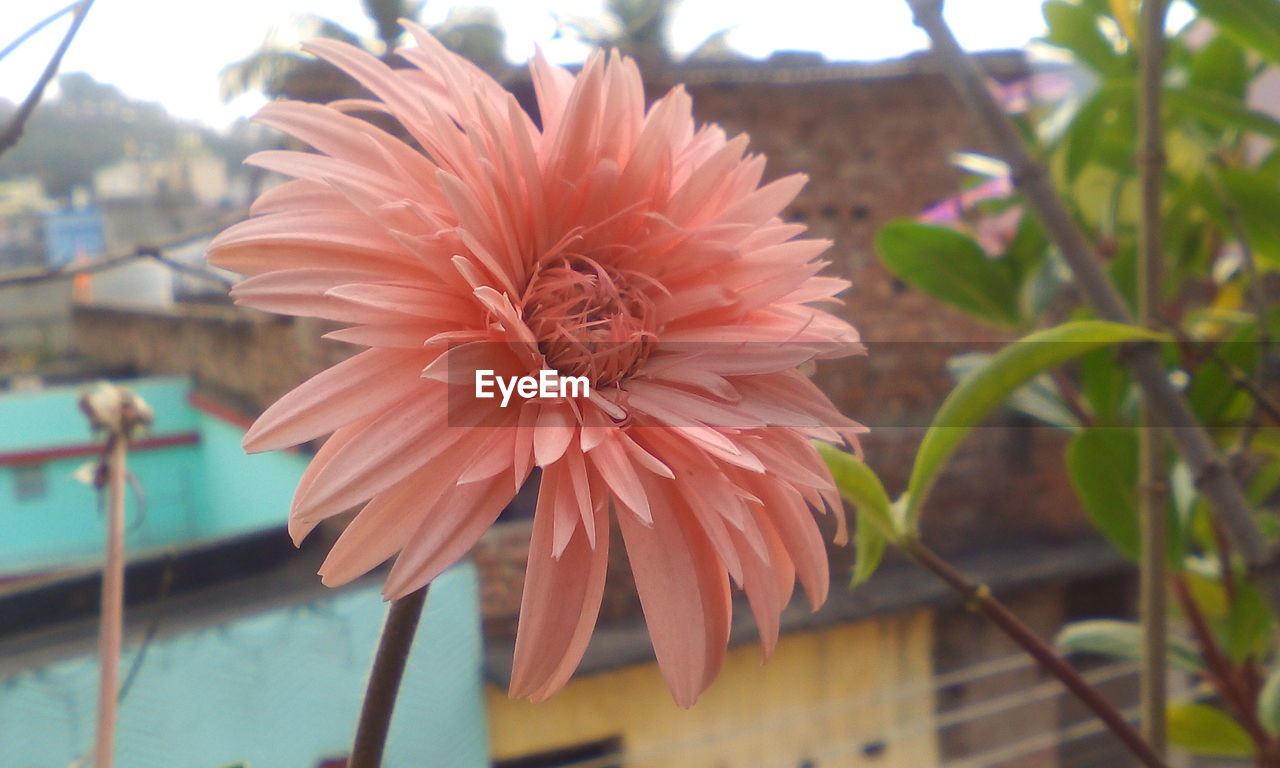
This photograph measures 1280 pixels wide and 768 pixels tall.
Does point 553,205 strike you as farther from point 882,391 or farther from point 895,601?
point 882,391

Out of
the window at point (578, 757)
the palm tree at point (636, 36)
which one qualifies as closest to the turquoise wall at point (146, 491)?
the window at point (578, 757)

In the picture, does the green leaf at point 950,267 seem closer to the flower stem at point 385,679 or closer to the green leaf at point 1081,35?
the green leaf at point 1081,35

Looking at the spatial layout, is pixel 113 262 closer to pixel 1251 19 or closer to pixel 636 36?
pixel 636 36

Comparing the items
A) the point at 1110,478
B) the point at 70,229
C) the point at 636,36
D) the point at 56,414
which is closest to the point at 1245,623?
the point at 1110,478

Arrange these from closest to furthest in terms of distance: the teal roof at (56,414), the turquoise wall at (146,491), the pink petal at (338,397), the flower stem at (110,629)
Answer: the pink petal at (338,397), the flower stem at (110,629), the turquoise wall at (146,491), the teal roof at (56,414)

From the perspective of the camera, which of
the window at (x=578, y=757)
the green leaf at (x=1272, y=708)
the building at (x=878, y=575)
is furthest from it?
the building at (x=878, y=575)

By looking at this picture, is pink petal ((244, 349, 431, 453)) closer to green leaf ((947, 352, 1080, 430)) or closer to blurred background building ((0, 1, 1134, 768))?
blurred background building ((0, 1, 1134, 768))

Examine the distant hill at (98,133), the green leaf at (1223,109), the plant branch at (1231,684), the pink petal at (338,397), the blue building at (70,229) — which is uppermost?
the blue building at (70,229)

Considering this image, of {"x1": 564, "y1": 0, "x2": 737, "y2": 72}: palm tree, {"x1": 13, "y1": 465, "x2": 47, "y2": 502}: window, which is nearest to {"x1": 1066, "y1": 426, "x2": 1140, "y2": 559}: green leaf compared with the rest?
{"x1": 564, "y1": 0, "x2": 737, "y2": 72}: palm tree
